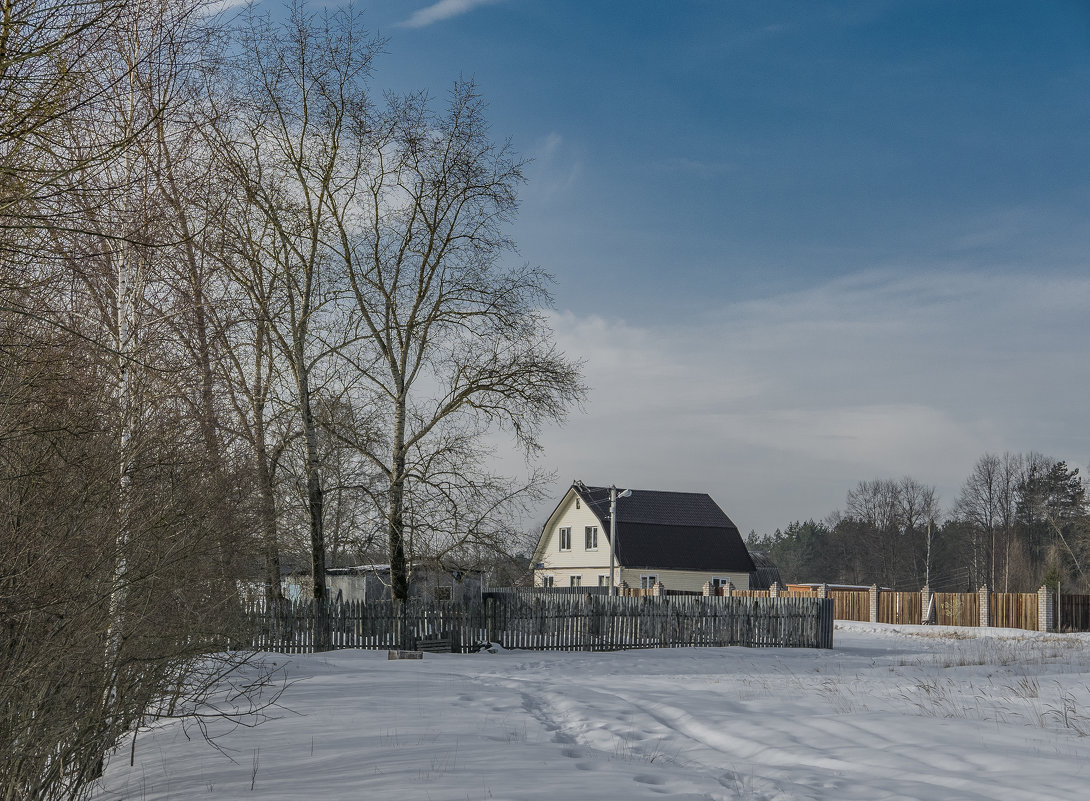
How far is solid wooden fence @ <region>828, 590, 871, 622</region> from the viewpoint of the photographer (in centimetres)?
4035

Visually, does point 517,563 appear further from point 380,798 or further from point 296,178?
point 380,798

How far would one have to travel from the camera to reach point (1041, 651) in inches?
858

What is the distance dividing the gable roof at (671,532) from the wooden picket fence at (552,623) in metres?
26.1

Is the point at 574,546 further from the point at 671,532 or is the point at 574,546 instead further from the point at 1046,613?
the point at 1046,613

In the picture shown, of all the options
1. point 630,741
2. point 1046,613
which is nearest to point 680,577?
point 1046,613

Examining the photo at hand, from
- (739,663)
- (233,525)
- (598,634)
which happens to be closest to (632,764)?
(233,525)

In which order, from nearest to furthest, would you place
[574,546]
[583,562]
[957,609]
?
[957,609] → [583,562] → [574,546]

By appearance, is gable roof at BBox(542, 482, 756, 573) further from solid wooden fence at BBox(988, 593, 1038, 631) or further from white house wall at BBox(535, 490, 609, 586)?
solid wooden fence at BBox(988, 593, 1038, 631)

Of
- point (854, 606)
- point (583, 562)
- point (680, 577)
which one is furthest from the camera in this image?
point (583, 562)

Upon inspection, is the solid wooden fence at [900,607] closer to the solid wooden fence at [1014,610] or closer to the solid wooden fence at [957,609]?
the solid wooden fence at [957,609]

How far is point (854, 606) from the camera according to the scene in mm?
40938

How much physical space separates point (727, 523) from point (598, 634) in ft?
111

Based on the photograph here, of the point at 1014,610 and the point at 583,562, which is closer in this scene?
the point at 1014,610

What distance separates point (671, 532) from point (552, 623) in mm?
32193
